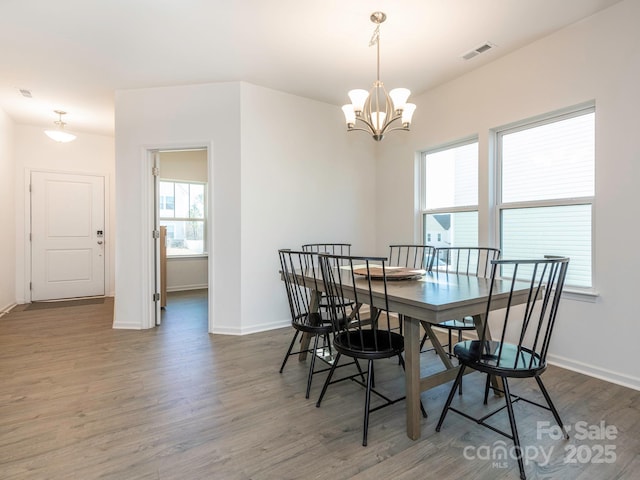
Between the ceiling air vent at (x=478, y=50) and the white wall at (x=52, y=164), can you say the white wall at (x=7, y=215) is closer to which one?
the white wall at (x=52, y=164)

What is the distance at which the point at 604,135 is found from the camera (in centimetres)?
245

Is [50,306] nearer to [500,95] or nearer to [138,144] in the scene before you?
[138,144]

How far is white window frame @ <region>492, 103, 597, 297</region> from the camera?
2.55 metres

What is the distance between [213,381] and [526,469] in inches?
75.5

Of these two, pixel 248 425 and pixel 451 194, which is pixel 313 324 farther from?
pixel 451 194

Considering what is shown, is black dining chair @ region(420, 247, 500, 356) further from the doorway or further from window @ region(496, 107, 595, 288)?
the doorway

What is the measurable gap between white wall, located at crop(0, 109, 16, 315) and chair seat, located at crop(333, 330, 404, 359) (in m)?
4.87

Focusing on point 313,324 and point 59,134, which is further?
point 59,134

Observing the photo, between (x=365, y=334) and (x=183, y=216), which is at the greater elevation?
(x=183, y=216)

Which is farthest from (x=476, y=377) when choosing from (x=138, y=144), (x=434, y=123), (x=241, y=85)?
(x=138, y=144)

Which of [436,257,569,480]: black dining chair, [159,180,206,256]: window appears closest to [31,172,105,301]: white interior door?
[159,180,206,256]: window

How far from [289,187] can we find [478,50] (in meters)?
2.24

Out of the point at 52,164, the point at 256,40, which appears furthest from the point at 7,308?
the point at 256,40

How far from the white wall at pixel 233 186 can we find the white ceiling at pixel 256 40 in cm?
22
